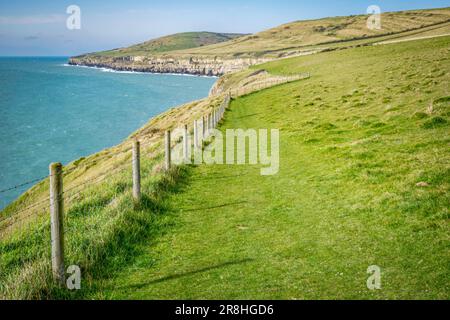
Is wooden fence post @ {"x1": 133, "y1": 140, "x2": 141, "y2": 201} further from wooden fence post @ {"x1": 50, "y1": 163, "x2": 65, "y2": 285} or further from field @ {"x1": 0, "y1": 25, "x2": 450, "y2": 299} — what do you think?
wooden fence post @ {"x1": 50, "y1": 163, "x2": 65, "y2": 285}

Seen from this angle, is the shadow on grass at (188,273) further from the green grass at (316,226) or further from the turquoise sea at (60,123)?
the turquoise sea at (60,123)

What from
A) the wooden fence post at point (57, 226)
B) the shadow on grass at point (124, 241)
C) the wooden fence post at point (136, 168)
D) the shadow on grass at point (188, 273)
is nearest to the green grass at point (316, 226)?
the shadow on grass at point (188, 273)

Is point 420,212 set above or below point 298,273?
above

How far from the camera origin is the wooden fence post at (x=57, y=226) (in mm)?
7713

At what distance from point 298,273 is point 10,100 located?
145526 millimetres

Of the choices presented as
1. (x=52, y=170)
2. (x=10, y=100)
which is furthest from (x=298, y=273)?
(x=10, y=100)

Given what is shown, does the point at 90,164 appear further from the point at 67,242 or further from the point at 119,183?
the point at 67,242

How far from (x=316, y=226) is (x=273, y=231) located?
1.14 metres

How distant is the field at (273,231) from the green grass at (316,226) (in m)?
0.04

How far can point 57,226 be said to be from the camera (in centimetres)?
786

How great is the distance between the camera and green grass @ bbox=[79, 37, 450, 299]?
7.75m

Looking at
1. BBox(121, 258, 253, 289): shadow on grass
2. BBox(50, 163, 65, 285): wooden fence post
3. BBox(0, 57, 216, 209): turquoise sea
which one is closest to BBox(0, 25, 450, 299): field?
BBox(121, 258, 253, 289): shadow on grass
